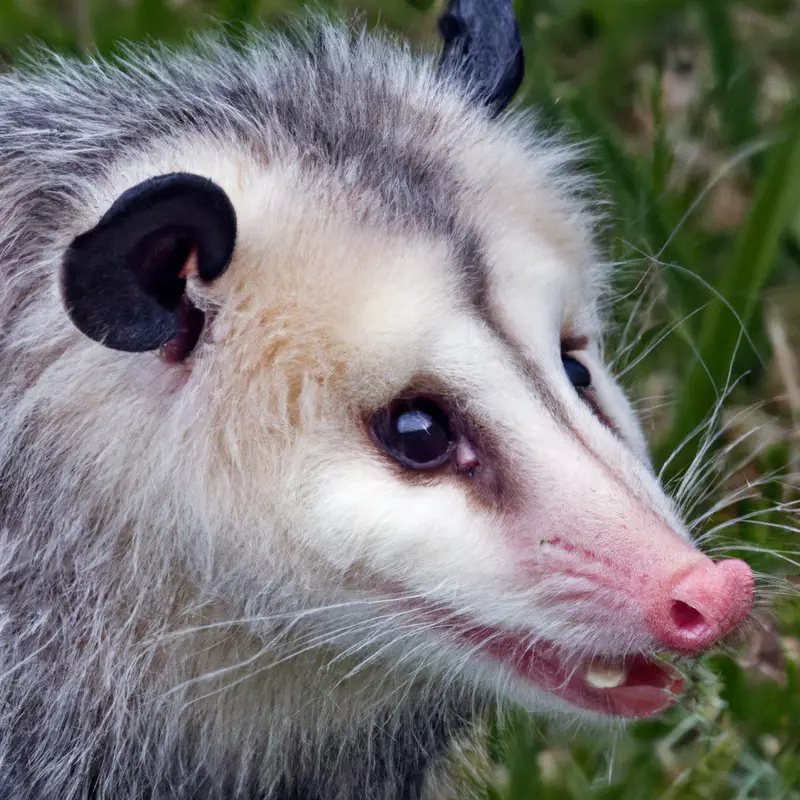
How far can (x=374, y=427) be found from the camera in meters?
1.39

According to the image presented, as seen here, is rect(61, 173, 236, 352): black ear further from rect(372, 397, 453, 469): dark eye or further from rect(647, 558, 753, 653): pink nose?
rect(647, 558, 753, 653): pink nose

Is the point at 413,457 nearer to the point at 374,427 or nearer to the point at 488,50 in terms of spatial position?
the point at 374,427

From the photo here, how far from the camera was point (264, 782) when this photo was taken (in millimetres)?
1641

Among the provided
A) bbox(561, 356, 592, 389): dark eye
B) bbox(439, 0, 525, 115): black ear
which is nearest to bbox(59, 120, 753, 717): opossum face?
bbox(561, 356, 592, 389): dark eye

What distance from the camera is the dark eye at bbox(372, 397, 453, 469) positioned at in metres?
1.38

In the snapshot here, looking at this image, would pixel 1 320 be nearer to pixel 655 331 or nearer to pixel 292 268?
pixel 292 268

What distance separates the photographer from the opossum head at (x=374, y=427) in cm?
130

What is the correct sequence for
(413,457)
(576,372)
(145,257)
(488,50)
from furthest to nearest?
1. (488,50)
2. (576,372)
3. (413,457)
4. (145,257)

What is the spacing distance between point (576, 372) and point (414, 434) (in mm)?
343

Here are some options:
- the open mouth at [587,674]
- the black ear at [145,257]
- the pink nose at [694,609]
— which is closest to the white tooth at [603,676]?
the open mouth at [587,674]

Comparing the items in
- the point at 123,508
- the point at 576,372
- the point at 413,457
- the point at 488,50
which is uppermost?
the point at 488,50

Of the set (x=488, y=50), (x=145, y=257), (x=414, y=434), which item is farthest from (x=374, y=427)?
(x=488, y=50)

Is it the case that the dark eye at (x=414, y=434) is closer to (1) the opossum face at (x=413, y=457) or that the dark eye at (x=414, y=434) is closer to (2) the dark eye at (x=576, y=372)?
(1) the opossum face at (x=413, y=457)

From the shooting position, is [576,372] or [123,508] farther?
[576,372]
